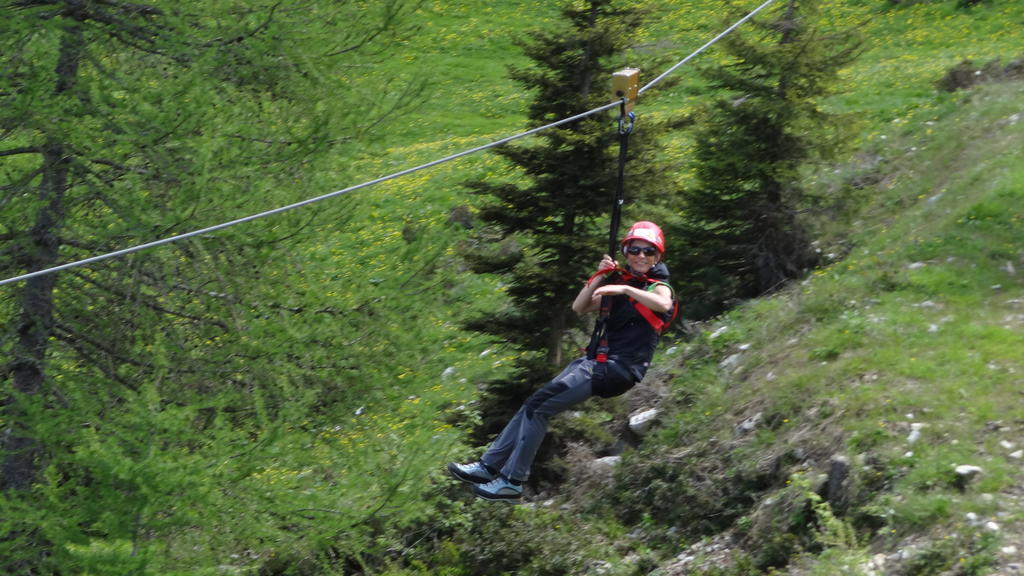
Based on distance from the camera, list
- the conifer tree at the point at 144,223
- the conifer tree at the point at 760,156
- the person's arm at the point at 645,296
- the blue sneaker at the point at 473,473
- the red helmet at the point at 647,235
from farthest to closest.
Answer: the conifer tree at the point at 760,156
the blue sneaker at the point at 473,473
the red helmet at the point at 647,235
the conifer tree at the point at 144,223
the person's arm at the point at 645,296

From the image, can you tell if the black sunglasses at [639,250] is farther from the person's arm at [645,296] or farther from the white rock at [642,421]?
the white rock at [642,421]

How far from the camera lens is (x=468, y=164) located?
76.0 feet

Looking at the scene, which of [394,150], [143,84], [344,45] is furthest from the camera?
[394,150]

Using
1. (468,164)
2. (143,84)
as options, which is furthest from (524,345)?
(468,164)

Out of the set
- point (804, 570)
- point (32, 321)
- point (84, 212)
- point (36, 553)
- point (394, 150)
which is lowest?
point (394, 150)

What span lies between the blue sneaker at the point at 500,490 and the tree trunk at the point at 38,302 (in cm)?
330

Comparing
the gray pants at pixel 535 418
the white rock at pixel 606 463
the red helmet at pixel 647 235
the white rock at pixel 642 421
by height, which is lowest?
the white rock at pixel 606 463

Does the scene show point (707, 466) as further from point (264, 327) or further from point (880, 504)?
point (264, 327)

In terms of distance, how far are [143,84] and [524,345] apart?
5566 mm

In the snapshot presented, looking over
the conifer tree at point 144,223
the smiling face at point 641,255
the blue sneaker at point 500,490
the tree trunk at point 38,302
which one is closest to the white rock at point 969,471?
the smiling face at point 641,255

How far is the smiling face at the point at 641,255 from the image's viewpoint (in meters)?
7.84

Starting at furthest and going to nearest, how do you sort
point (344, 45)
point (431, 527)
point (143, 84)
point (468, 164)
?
1. point (468, 164)
2. point (431, 527)
3. point (344, 45)
4. point (143, 84)

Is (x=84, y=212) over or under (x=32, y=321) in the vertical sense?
over

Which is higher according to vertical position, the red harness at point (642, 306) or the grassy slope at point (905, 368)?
the red harness at point (642, 306)
